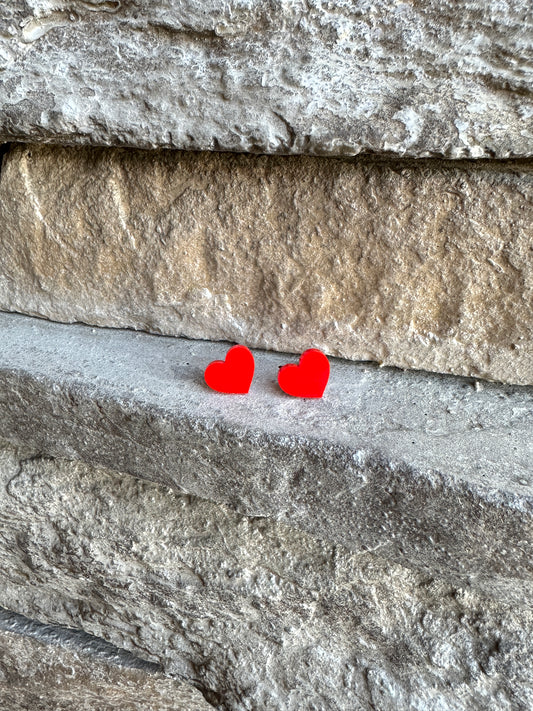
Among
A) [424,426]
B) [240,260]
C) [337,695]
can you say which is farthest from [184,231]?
[337,695]

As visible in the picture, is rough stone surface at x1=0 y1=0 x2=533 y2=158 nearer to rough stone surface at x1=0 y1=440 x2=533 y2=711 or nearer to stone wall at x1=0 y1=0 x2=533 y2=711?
stone wall at x1=0 y1=0 x2=533 y2=711

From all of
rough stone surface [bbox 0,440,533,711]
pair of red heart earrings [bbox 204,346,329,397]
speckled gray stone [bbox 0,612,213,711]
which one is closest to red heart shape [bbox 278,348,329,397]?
pair of red heart earrings [bbox 204,346,329,397]

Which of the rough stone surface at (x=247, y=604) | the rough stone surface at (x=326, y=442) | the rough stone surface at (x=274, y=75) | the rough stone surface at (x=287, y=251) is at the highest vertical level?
the rough stone surface at (x=274, y=75)

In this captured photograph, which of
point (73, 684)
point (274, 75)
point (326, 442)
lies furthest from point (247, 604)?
point (274, 75)

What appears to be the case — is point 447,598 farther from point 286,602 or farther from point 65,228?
point 65,228


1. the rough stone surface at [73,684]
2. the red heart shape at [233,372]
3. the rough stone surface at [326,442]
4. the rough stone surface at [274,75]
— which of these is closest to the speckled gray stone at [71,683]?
the rough stone surface at [73,684]

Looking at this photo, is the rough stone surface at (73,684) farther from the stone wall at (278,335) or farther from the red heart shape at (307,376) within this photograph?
the red heart shape at (307,376)

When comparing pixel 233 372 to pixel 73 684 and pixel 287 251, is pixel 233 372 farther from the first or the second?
pixel 73 684
